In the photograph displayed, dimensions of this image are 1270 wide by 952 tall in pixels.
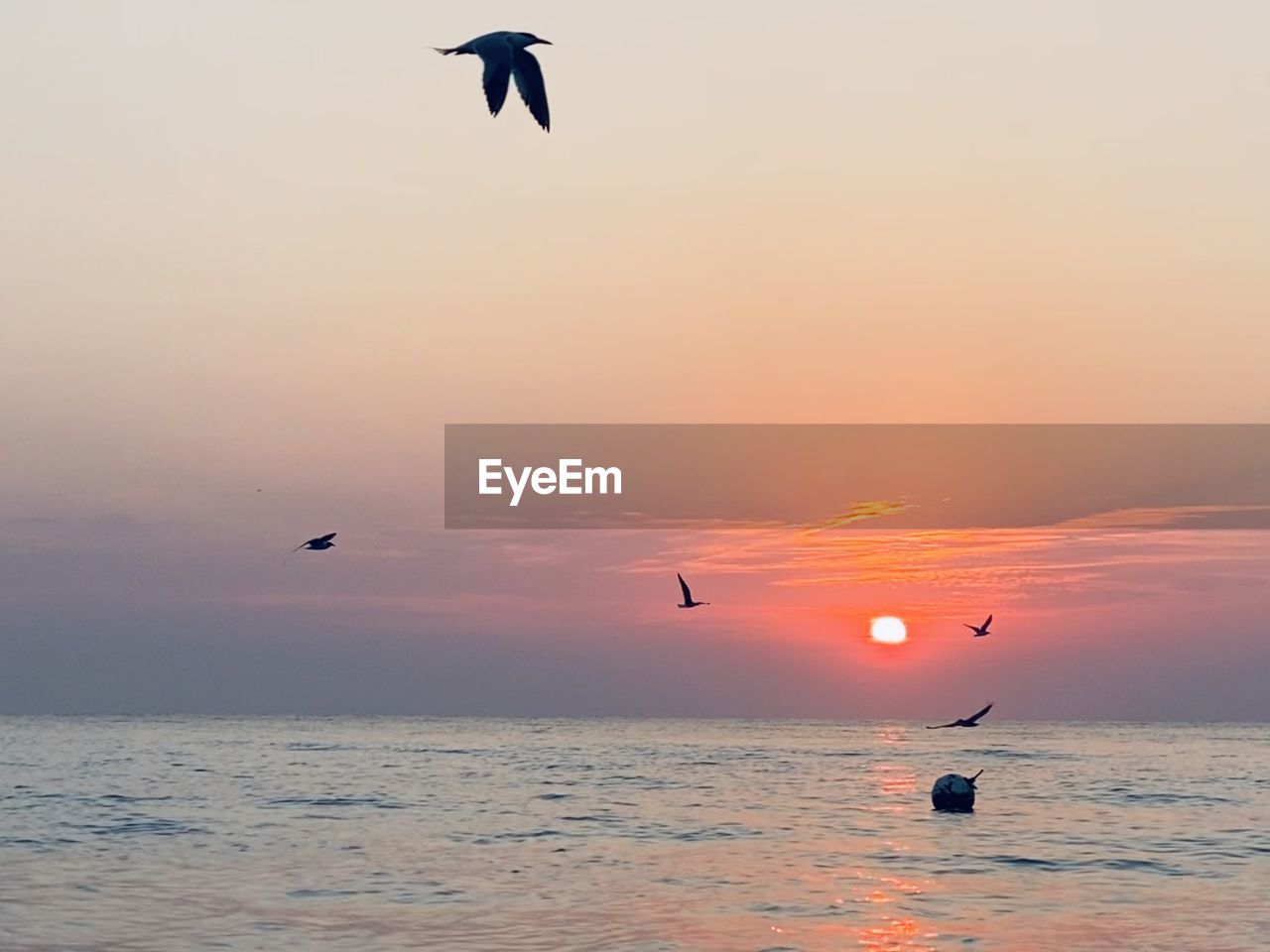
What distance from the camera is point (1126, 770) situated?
84438mm

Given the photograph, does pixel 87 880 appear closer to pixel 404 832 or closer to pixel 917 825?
pixel 404 832

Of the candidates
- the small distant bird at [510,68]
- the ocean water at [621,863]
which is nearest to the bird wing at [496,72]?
the small distant bird at [510,68]

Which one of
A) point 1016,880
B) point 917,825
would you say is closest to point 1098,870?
point 1016,880

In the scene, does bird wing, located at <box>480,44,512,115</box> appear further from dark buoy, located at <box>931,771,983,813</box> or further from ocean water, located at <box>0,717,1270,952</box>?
dark buoy, located at <box>931,771,983,813</box>

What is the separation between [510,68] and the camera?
21312mm

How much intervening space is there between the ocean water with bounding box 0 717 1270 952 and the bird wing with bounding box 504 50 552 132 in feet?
43.8

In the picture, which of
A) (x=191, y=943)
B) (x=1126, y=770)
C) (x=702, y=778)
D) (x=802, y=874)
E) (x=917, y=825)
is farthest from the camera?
(x=1126, y=770)

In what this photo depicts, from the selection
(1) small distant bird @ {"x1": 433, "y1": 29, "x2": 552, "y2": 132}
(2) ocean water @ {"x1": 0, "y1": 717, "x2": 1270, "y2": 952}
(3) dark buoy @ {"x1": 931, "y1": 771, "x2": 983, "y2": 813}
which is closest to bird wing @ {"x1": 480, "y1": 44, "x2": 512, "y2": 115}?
(1) small distant bird @ {"x1": 433, "y1": 29, "x2": 552, "y2": 132}

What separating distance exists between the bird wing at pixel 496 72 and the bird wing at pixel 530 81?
406 millimetres

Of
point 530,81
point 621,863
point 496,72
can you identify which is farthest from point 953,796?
point 496,72

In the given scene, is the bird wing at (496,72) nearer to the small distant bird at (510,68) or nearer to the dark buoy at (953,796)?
the small distant bird at (510,68)

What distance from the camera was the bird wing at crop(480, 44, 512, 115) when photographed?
20.6 m

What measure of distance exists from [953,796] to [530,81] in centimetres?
3537

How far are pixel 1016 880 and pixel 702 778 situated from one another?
39303mm
